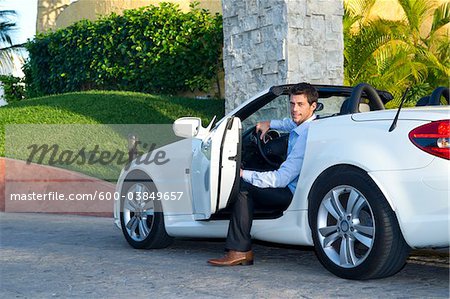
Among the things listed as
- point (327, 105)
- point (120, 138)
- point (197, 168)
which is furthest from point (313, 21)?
point (197, 168)

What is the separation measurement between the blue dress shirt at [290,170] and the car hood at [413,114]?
21.8 inches

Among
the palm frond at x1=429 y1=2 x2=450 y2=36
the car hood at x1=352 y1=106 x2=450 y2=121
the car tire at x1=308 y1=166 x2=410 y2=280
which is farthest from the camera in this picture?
the palm frond at x1=429 y1=2 x2=450 y2=36

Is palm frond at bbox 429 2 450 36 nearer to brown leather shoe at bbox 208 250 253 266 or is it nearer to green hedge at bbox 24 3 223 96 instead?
green hedge at bbox 24 3 223 96

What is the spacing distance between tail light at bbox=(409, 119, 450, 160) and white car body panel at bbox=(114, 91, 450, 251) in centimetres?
4

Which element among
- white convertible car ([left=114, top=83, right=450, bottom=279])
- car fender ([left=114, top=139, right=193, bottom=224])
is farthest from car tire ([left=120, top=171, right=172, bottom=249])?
white convertible car ([left=114, top=83, right=450, bottom=279])

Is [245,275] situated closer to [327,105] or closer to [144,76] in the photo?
[327,105]

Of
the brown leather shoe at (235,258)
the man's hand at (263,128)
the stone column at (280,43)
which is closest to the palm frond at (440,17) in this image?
the stone column at (280,43)

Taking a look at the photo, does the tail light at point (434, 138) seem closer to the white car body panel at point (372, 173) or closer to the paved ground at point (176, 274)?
the white car body panel at point (372, 173)

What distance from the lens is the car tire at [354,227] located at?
18.9 feet

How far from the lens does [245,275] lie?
21.4ft

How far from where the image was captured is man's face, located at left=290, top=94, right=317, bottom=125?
688 cm

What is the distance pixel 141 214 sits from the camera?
813cm

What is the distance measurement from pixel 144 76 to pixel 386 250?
14550mm

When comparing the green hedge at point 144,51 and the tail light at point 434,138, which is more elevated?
the green hedge at point 144,51
